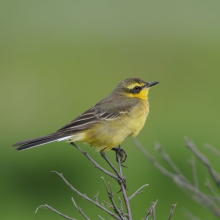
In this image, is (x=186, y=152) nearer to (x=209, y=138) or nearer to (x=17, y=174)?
(x=209, y=138)

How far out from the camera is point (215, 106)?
12383mm

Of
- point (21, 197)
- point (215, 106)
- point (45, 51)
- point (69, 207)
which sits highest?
point (45, 51)

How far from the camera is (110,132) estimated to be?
16.6 ft

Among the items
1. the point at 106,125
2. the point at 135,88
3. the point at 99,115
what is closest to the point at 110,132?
the point at 106,125

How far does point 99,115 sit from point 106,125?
0.22m

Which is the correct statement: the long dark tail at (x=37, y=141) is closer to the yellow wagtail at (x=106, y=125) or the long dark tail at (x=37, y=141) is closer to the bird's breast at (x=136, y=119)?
the yellow wagtail at (x=106, y=125)

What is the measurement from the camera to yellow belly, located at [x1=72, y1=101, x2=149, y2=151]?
5.01 meters

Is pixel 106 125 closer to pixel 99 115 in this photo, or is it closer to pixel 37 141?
pixel 99 115

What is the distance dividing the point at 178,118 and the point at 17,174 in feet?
15.9

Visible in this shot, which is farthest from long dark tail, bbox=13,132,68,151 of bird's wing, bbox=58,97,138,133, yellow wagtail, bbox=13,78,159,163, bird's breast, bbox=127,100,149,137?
bird's breast, bbox=127,100,149,137

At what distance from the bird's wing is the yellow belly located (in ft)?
0.22

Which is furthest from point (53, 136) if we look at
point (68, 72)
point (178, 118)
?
point (68, 72)

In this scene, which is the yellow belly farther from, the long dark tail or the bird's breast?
the long dark tail

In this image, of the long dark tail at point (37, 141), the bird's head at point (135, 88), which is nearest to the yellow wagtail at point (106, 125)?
the long dark tail at point (37, 141)
